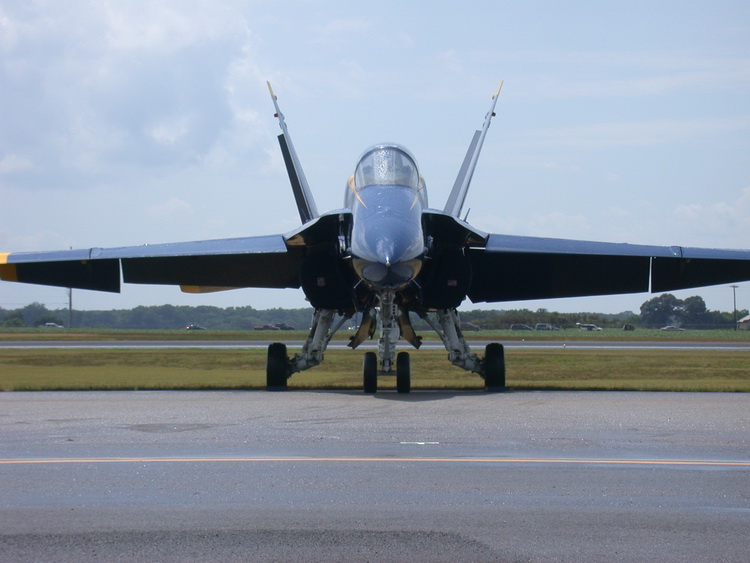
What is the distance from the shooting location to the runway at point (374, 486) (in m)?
5.13

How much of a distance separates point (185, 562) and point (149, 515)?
3.34 ft

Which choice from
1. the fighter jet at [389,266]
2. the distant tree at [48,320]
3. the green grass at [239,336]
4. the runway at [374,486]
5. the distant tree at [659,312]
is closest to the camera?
the runway at [374,486]

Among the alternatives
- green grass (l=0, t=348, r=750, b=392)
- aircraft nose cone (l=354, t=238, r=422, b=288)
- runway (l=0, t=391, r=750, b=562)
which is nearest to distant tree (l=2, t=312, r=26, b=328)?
green grass (l=0, t=348, r=750, b=392)

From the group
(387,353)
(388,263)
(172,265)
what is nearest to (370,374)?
(387,353)

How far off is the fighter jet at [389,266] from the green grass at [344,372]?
4.28 feet

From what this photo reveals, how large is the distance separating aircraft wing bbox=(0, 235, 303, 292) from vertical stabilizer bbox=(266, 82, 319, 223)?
5.04 ft

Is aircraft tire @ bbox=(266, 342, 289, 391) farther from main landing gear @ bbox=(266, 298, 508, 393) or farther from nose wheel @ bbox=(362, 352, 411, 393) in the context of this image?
nose wheel @ bbox=(362, 352, 411, 393)

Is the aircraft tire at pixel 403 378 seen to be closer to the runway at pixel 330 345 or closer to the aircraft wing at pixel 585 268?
the aircraft wing at pixel 585 268

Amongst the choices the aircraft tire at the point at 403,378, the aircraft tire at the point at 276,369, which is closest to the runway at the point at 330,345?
the aircraft tire at the point at 276,369

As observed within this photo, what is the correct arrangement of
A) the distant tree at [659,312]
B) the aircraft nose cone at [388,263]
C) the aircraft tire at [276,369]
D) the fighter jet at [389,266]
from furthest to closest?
the distant tree at [659,312] < the aircraft tire at [276,369] < the fighter jet at [389,266] < the aircraft nose cone at [388,263]

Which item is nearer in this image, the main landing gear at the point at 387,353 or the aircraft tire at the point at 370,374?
the aircraft tire at the point at 370,374

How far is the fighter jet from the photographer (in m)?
14.6

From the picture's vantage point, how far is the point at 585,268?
18.6 metres

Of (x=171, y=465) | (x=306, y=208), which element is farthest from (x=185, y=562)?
(x=306, y=208)
